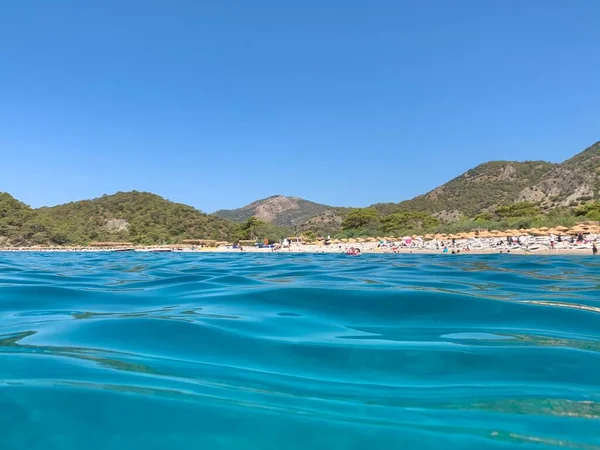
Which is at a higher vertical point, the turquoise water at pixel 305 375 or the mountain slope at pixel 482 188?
the mountain slope at pixel 482 188

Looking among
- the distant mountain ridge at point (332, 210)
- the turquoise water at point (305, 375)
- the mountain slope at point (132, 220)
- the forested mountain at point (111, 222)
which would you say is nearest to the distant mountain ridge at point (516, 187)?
the distant mountain ridge at point (332, 210)

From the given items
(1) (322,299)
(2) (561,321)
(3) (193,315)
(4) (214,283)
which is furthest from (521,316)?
(4) (214,283)

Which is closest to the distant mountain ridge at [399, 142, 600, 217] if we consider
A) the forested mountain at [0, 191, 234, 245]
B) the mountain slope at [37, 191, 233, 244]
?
the mountain slope at [37, 191, 233, 244]

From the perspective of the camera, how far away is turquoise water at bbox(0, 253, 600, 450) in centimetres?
121

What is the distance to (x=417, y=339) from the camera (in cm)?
236

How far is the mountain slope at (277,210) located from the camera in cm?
16234

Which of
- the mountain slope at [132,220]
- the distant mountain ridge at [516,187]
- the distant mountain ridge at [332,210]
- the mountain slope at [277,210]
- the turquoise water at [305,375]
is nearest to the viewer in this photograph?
the turquoise water at [305,375]

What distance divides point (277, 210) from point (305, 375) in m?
173

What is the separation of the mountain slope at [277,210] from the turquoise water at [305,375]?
151 metres

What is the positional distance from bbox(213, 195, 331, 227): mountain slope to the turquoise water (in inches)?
5944

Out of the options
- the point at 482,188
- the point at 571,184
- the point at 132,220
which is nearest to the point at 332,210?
the point at 482,188

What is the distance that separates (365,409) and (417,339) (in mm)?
1067

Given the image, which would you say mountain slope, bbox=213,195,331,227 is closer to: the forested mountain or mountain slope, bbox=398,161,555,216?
mountain slope, bbox=398,161,555,216

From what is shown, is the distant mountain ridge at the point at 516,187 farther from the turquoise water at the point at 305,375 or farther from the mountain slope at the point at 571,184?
the turquoise water at the point at 305,375
